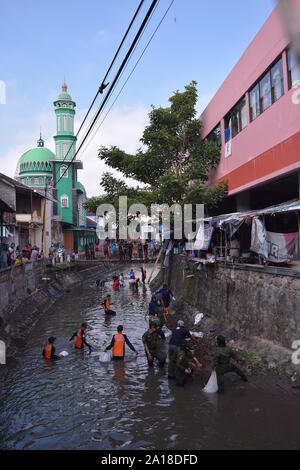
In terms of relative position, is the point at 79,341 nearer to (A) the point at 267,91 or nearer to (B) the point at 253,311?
(B) the point at 253,311

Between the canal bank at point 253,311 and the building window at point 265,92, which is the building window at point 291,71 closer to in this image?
the building window at point 265,92

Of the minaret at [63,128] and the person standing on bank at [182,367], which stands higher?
the minaret at [63,128]

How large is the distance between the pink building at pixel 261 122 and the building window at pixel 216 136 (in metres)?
0.04

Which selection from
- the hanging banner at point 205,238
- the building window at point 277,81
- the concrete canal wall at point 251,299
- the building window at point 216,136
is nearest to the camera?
the concrete canal wall at point 251,299

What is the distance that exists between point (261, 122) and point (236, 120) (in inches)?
147

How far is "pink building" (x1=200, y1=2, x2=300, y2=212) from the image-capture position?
14180mm

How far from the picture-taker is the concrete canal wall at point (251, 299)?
1044cm

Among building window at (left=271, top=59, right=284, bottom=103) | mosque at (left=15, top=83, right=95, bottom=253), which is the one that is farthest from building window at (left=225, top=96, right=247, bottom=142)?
mosque at (left=15, top=83, right=95, bottom=253)

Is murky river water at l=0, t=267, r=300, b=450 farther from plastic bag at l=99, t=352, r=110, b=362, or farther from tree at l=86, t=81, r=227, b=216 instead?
tree at l=86, t=81, r=227, b=216

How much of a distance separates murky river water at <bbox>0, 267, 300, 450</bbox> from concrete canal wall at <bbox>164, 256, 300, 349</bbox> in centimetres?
203

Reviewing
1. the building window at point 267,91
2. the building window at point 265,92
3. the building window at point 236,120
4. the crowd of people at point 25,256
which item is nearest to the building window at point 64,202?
the crowd of people at point 25,256

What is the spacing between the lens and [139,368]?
39.4 feet

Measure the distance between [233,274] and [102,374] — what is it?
6.29 m

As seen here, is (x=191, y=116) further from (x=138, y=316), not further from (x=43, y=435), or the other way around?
(x=43, y=435)
